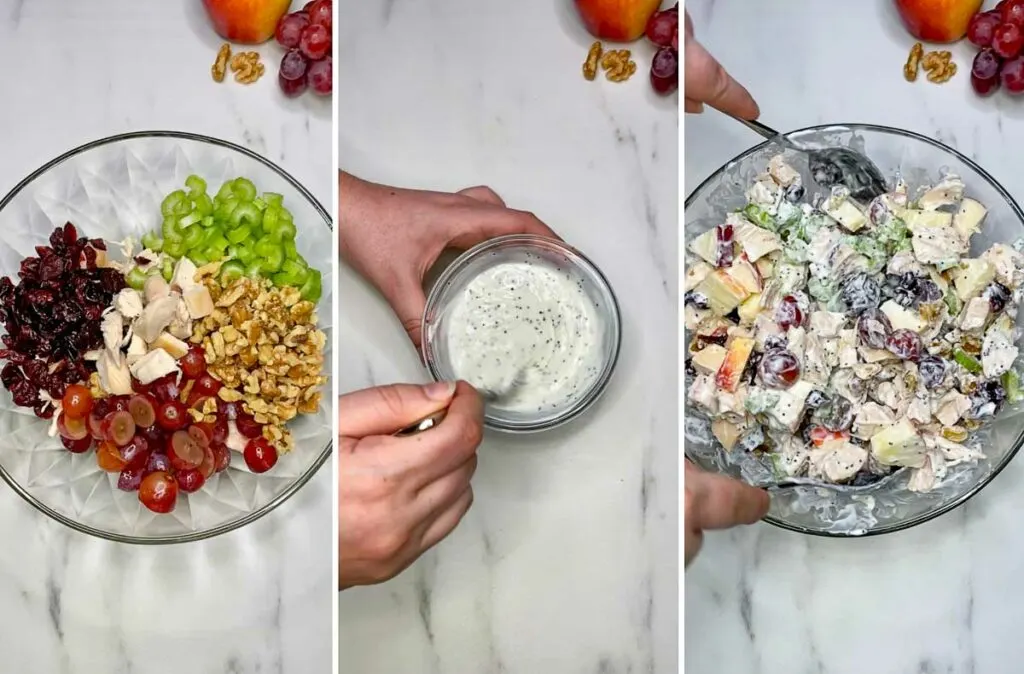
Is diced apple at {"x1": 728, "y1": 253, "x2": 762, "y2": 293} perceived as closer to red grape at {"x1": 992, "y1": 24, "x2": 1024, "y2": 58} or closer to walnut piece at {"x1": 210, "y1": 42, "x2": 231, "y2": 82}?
red grape at {"x1": 992, "y1": 24, "x2": 1024, "y2": 58}

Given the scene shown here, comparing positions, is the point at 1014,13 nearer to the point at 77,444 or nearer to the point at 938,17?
the point at 938,17

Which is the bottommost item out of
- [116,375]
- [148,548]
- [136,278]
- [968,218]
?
[148,548]

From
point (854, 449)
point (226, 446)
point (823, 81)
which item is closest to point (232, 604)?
point (226, 446)

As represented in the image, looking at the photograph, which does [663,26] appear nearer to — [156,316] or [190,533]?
[156,316]

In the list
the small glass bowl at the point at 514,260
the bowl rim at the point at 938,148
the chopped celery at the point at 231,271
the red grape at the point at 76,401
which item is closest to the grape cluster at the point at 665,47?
the bowl rim at the point at 938,148

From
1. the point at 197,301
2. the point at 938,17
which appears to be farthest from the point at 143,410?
the point at 938,17

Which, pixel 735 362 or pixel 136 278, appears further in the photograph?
pixel 136 278

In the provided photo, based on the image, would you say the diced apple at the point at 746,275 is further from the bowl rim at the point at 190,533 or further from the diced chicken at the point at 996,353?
the bowl rim at the point at 190,533

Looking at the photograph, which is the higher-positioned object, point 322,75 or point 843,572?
point 322,75
